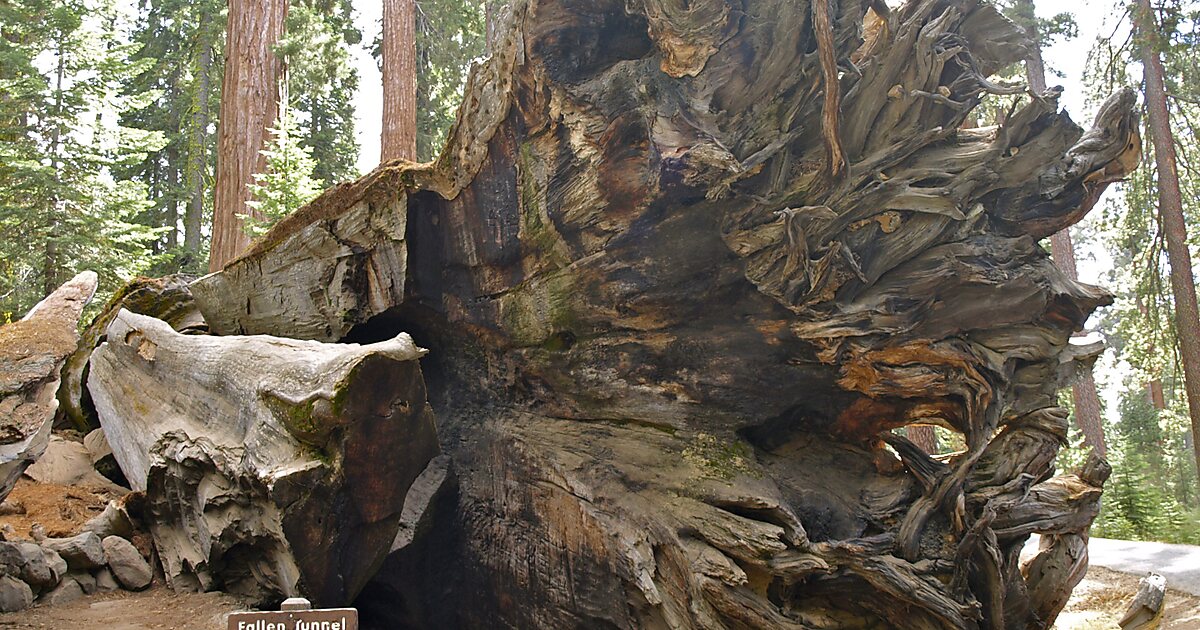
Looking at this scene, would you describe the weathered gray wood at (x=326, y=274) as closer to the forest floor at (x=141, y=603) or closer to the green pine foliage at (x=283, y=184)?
the forest floor at (x=141, y=603)

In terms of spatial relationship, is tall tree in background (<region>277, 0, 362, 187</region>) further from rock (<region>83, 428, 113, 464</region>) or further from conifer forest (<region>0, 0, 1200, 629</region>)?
conifer forest (<region>0, 0, 1200, 629</region>)

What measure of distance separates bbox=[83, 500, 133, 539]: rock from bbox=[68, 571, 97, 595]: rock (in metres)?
0.51

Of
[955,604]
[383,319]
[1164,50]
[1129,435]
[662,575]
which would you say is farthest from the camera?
[1129,435]

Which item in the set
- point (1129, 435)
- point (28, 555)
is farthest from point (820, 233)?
point (1129, 435)

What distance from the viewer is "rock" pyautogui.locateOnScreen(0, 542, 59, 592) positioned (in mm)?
5125

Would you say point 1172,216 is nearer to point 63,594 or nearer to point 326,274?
point 326,274

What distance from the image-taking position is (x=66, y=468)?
24.3 feet

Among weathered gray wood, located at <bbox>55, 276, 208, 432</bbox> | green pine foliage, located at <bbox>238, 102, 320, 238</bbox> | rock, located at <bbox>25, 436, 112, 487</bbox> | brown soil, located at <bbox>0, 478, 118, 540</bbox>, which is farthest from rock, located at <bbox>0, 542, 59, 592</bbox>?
green pine foliage, located at <bbox>238, 102, 320, 238</bbox>

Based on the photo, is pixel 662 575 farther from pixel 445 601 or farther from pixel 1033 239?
pixel 1033 239

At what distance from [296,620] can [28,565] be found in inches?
130

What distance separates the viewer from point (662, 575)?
4.77 meters

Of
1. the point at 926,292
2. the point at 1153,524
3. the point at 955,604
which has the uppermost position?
the point at 926,292

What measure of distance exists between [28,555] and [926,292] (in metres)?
6.35

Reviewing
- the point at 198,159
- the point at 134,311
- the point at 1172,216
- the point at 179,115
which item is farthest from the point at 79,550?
the point at 179,115
